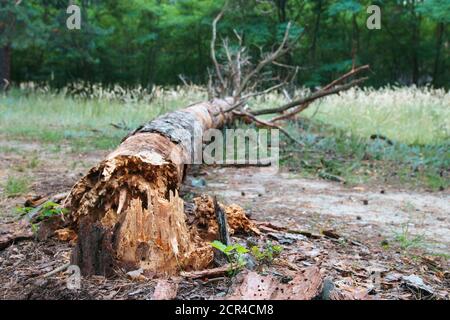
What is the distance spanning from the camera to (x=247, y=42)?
74.6 ft

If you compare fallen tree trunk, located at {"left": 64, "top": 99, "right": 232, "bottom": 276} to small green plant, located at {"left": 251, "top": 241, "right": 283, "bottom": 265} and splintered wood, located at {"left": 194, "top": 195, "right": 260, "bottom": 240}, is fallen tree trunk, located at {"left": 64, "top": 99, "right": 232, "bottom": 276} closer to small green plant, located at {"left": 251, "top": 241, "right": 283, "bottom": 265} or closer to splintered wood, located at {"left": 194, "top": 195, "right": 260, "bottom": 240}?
splintered wood, located at {"left": 194, "top": 195, "right": 260, "bottom": 240}

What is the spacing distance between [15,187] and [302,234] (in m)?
2.50

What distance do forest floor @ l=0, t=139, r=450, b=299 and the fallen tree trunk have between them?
5.0 inches

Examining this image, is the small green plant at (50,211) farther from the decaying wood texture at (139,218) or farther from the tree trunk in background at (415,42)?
the tree trunk in background at (415,42)

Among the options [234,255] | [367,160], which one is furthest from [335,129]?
[234,255]

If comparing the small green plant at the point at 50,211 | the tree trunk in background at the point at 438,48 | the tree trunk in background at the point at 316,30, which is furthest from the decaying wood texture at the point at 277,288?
the tree trunk in background at the point at 438,48

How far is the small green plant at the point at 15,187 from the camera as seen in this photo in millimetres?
4562

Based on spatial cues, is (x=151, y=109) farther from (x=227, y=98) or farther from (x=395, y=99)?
(x=395, y=99)

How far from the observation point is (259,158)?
7.09 m

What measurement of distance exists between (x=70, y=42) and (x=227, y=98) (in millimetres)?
8190

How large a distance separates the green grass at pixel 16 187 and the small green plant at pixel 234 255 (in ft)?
8.34

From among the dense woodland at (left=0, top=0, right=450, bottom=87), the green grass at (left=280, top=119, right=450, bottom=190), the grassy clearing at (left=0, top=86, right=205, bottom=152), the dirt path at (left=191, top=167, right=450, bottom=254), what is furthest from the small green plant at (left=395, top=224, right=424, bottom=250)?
the dense woodland at (left=0, top=0, right=450, bottom=87)

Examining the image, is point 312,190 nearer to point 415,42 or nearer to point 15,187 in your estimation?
point 15,187
